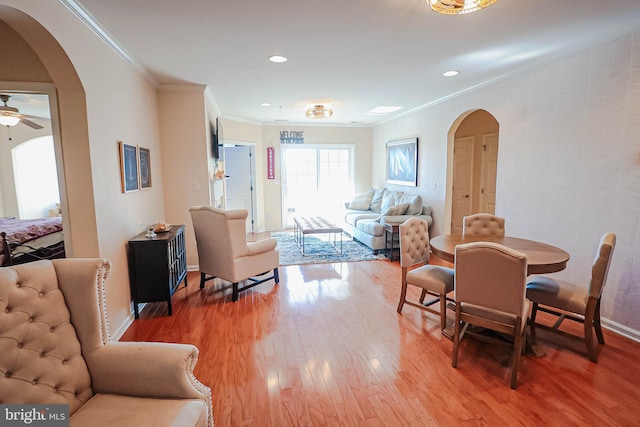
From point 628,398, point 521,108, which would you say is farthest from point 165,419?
point 521,108

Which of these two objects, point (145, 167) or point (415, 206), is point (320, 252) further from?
point (145, 167)

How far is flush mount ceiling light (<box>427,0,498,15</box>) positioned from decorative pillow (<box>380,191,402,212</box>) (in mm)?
4374

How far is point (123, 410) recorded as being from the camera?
1272mm

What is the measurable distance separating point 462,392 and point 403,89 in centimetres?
377

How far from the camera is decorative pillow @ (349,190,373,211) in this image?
7.15m

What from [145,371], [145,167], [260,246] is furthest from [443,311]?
[145,167]

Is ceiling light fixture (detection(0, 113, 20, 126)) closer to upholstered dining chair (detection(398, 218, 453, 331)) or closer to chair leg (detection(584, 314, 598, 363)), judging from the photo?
upholstered dining chair (detection(398, 218, 453, 331))

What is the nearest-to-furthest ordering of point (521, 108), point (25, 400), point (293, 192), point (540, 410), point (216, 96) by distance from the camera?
point (25, 400), point (540, 410), point (521, 108), point (216, 96), point (293, 192)

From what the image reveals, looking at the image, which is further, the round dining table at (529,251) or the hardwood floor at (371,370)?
the round dining table at (529,251)

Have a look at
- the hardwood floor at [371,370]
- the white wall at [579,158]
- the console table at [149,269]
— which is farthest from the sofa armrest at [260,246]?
the white wall at [579,158]

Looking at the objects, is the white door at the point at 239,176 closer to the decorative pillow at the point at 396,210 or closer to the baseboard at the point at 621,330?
the decorative pillow at the point at 396,210

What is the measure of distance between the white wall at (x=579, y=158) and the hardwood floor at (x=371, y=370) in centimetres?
77

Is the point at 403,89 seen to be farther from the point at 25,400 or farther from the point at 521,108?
the point at 25,400

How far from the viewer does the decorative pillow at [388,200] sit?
6.25 meters
